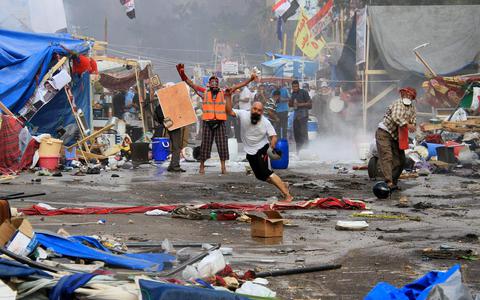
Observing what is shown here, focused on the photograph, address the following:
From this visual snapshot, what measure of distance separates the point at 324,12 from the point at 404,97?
→ 18439mm

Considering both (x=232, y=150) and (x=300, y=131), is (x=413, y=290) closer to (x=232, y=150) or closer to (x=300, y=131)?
(x=232, y=150)

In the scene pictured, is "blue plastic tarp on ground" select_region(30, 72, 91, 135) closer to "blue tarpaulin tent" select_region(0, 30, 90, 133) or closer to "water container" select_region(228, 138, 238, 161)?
"blue tarpaulin tent" select_region(0, 30, 90, 133)

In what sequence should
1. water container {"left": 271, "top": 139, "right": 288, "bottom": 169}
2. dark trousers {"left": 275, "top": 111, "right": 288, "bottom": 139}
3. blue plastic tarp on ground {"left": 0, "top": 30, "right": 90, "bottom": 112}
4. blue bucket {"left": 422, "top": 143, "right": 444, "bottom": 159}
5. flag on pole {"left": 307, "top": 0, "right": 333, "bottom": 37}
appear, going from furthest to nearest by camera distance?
flag on pole {"left": 307, "top": 0, "right": 333, "bottom": 37}
dark trousers {"left": 275, "top": 111, "right": 288, "bottom": 139}
blue bucket {"left": 422, "top": 143, "right": 444, "bottom": 159}
blue plastic tarp on ground {"left": 0, "top": 30, "right": 90, "bottom": 112}
water container {"left": 271, "top": 139, "right": 288, "bottom": 169}

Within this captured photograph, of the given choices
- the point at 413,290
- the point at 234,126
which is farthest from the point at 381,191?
the point at 234,126

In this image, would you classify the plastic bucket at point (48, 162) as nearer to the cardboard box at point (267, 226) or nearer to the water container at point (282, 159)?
the water container at point (282, 159)

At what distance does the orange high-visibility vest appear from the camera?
1670 cm

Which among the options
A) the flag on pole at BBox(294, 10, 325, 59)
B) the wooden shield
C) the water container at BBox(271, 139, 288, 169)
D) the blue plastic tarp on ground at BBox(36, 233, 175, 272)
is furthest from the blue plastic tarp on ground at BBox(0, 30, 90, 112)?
the flag on pole at BBox(294, 10, 325, 59)

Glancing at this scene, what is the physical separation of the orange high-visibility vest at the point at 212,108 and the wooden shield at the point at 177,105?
4.32 ft

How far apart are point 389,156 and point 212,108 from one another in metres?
4.30

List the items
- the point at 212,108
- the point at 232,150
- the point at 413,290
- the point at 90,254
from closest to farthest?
the point at 413,290 → the point at 90,254 → the point at 212,108 → the point at 232,150

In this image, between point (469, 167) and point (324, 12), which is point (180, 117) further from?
point (324, 12)

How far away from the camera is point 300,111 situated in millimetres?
22328

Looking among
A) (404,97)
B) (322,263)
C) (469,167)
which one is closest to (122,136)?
(469,167)

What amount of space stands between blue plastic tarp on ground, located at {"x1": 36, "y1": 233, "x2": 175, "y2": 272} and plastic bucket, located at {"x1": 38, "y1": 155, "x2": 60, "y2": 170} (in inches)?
419
